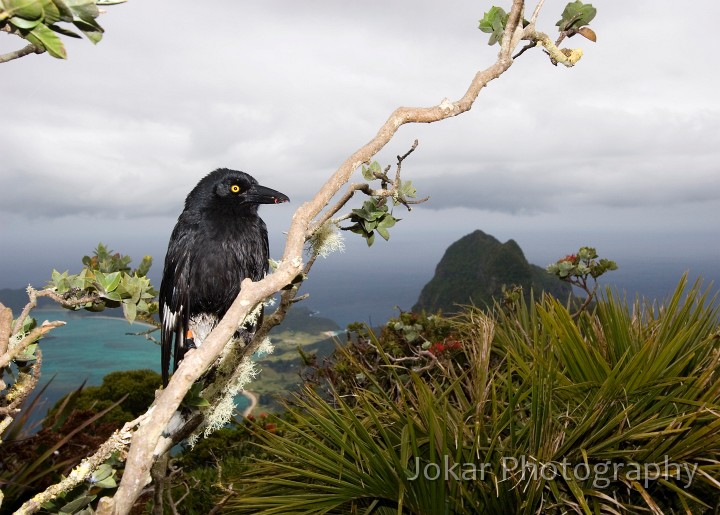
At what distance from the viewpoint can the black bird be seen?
3.09m

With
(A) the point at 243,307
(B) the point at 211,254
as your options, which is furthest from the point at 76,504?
(B) the point at 211,254

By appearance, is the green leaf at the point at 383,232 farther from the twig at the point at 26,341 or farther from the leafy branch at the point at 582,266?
the leafy branch at the point at 582,266

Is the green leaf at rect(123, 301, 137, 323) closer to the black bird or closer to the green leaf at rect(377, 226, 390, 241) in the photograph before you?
the green leaf at rect(377, 226, 390, 241)

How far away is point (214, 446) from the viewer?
6918 millimetres

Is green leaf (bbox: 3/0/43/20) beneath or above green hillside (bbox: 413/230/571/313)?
above

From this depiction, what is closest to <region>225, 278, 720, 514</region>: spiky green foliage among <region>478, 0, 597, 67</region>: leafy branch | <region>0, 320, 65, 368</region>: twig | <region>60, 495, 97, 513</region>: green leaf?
<region>60, 495, 97, 513</region>: green leaf

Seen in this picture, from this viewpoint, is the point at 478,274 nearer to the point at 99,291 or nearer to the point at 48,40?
the point at 99,291

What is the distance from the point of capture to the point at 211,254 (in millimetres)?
3119

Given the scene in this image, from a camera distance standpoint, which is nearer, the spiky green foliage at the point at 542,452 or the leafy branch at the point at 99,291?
the leafy branch at the point at 99,291

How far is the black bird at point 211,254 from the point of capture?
10.1 ft

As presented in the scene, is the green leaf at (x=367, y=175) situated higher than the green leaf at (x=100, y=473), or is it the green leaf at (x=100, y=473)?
the green leaf at (x=367, y=175)

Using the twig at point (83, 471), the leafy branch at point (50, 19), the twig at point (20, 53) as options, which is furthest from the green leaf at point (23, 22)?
the twig at point (83, 471)

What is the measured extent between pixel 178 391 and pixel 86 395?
853 cm

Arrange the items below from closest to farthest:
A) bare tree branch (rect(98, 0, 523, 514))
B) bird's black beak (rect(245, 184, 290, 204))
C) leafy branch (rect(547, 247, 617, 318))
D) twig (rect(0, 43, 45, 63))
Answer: twig (rect(0, 43, 45, 63)) → bare tree branch (rect(98, 0, 523, 514)) → bird's black beak (rect(245, 184, 290, 204)) → leafy branch (rect(547, 247, 617, 318))
